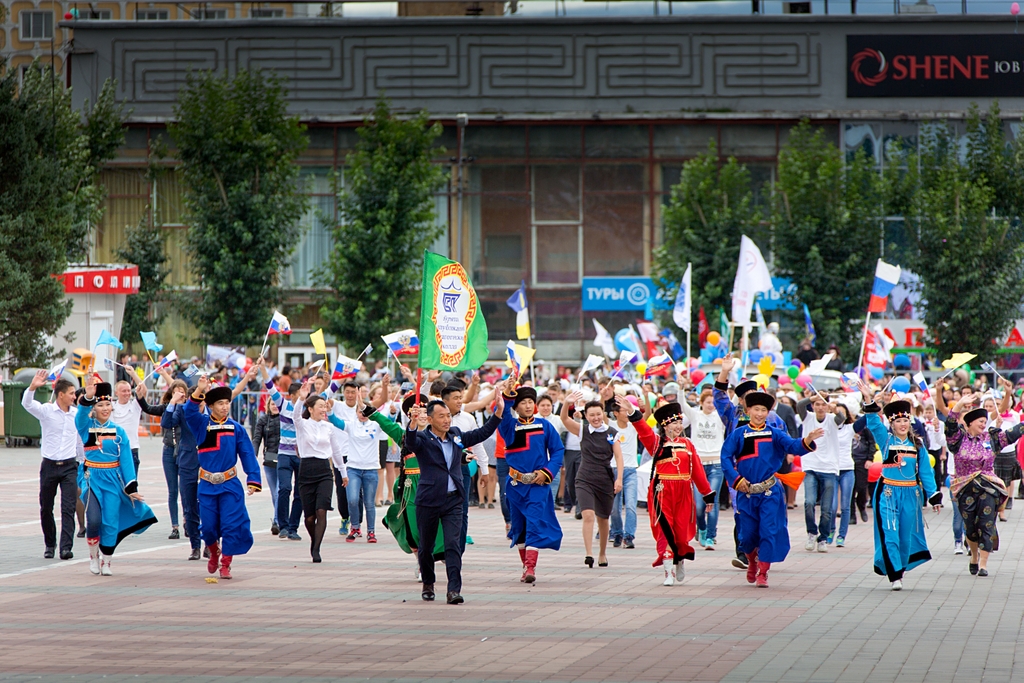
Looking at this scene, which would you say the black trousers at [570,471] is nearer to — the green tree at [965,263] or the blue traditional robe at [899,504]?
the blue traditional robe at [899,504]

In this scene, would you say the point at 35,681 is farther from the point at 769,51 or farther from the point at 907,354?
the point at 769,51

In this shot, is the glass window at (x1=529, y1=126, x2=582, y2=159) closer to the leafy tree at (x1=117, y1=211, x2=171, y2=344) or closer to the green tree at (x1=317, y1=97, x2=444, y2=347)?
the green tree at (x1=317, y1=97, x2=444, y2=347)

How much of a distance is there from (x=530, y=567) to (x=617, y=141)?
1281 inches

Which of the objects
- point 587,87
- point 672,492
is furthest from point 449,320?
point 587,87

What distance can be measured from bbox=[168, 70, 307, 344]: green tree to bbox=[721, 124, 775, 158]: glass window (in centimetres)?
1416

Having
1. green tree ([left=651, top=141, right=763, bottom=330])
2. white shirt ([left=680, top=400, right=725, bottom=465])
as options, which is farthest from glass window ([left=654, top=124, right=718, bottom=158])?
white shirt ([left=680, top=400, right=725, bottom=465])

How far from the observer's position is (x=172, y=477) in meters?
15.7

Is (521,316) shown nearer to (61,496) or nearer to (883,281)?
(883,281)

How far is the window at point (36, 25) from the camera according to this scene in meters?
61.2

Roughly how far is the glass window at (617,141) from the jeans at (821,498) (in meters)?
28.8

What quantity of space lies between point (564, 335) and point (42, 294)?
61.2 ft

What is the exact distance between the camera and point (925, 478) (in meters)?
12.5

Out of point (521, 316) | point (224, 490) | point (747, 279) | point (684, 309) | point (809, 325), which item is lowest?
Answer: point (224, 490)

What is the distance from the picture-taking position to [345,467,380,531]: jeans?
615 inches
